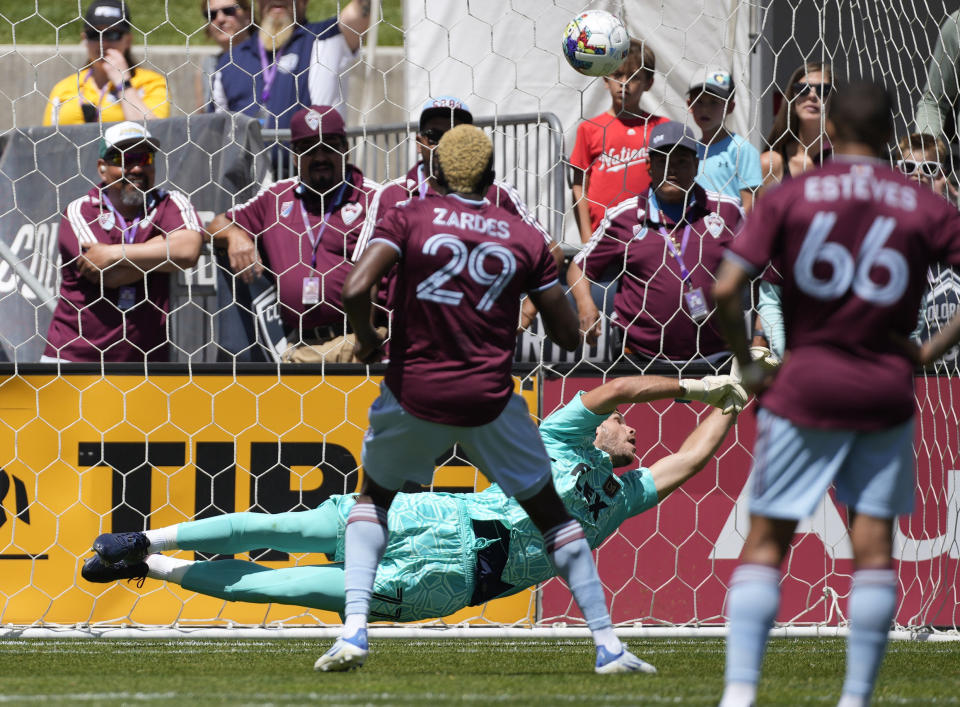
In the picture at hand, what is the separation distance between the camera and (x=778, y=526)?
144 inches

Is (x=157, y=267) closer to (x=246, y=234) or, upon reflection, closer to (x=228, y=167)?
(x=246, y=234)

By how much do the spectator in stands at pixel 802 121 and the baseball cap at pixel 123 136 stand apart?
10.6 ft

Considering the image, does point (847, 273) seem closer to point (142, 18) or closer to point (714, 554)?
point (714, 554)

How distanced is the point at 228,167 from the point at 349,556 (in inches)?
143

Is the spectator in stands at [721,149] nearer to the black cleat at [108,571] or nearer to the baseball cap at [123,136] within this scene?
the baseball cap at [123,136]

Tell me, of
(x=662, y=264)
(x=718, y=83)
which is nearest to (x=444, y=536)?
(x=662, y=264)

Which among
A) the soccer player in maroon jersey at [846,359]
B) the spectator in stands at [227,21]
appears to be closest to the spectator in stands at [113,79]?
the spectator in stands at [227,21]

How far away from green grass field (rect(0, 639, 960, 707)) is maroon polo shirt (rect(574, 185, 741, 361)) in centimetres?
150

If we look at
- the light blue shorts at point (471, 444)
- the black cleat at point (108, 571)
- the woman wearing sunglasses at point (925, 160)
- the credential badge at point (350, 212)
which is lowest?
the black cleat at point (108, 571)

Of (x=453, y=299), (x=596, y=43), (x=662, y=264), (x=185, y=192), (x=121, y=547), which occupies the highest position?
(x=596, y=43)

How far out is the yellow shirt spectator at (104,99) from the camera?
8703 millimetres

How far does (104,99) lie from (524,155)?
2582mm

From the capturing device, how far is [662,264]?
7.14 m

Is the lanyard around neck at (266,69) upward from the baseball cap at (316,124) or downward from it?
upward
